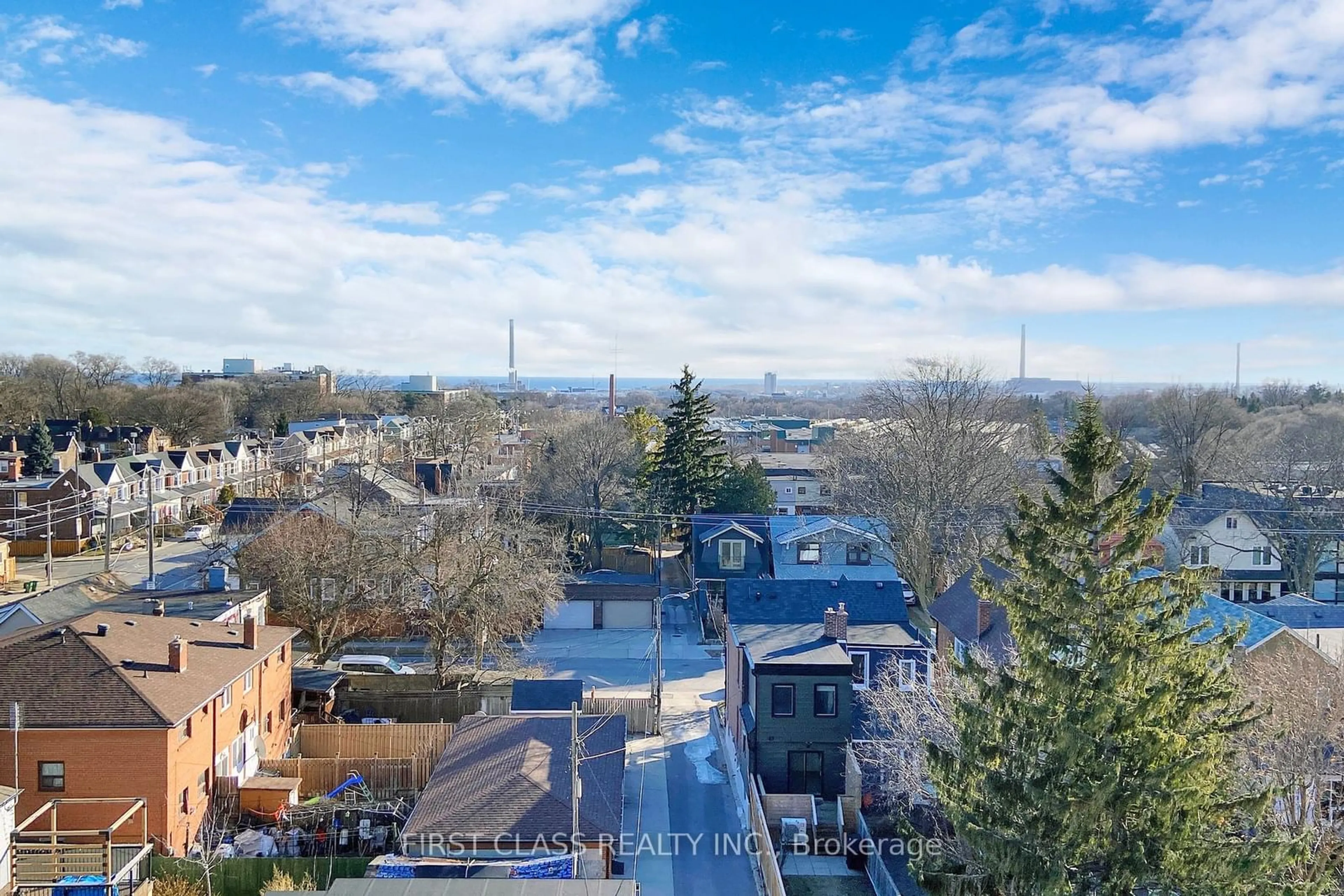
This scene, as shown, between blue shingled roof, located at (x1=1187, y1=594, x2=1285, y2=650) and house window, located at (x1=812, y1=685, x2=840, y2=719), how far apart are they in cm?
865

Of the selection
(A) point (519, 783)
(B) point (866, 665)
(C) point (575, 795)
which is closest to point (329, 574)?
(A) point (519, 783)

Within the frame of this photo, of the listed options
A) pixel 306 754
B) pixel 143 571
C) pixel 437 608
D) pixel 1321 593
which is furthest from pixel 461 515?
pixel 1321 593

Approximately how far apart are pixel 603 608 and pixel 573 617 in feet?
4.81

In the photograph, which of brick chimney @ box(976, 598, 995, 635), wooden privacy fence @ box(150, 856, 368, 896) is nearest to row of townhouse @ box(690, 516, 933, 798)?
brick chimney @ box(976, 598, 995, 635)

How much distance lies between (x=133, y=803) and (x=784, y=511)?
46.9 m

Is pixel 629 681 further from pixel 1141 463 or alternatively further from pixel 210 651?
pixel 1141 463

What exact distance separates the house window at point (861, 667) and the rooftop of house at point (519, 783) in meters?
7.03

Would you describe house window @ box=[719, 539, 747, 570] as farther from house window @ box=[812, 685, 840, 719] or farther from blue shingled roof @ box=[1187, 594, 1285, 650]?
blue shingled roof @ box=[1187, 594, 1285, 650]

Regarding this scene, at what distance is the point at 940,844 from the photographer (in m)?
17.0

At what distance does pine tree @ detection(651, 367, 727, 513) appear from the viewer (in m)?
49.9

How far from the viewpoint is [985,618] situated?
26.0 meters

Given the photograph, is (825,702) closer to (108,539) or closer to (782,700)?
(782,700)

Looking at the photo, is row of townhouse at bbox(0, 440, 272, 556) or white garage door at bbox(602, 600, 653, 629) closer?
white garage door at bbox(602, 600, 653, 629)

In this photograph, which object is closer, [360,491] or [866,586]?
[866,586]
